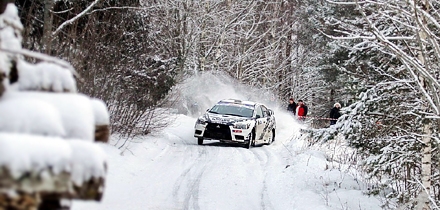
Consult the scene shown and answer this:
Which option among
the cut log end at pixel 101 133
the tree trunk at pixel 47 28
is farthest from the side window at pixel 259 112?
the cut log end at pixel 101 133

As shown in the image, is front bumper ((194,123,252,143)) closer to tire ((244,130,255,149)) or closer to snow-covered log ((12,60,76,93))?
tire ((244,130,255,149))

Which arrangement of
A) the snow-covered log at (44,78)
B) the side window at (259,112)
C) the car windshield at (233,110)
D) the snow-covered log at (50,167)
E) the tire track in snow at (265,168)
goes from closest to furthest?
1. the snow-covered log at (50,167)
2. the snow-covered log at (44,78)
3. the tire track in snow at (265,168)
4. the car windshield at (233,110)
5. the side window at (259,112)

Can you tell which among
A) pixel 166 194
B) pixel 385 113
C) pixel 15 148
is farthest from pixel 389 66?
pixel 15 148

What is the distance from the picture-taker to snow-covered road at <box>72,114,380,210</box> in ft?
29.5

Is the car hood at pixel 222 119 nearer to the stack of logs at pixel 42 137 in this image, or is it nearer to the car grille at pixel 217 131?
the car grille at pixel 217 131

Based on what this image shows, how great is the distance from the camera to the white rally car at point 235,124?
16016mm

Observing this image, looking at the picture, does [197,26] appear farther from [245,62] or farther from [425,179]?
[425,179]

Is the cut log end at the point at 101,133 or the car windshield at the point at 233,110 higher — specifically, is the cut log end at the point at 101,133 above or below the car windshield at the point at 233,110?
above

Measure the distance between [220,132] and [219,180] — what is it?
5.14 meters

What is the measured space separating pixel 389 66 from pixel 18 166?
8.96 metres

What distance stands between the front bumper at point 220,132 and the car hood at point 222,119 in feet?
0.40

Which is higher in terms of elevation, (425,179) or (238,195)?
(425,179)

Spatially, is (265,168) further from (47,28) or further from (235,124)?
(47,28)

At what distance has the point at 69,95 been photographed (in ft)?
8.30
